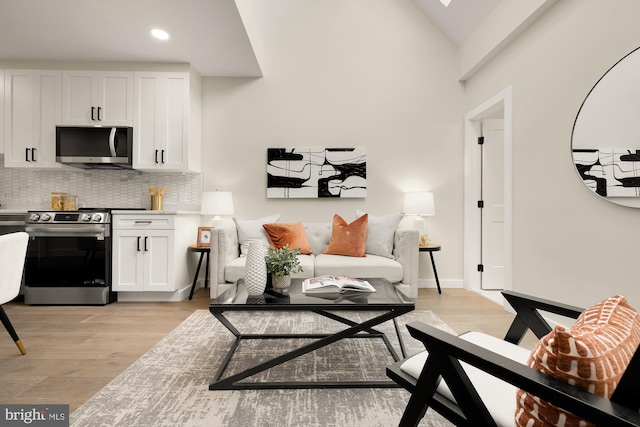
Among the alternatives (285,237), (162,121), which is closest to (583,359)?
(285,237)

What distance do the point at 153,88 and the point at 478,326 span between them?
3906 millimetres

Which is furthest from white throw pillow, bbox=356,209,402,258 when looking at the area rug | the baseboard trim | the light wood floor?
the area rug

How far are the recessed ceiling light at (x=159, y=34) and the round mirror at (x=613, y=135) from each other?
3.37 m

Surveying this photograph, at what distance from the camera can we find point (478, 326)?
278cm

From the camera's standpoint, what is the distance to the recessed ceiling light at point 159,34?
3.06 meters

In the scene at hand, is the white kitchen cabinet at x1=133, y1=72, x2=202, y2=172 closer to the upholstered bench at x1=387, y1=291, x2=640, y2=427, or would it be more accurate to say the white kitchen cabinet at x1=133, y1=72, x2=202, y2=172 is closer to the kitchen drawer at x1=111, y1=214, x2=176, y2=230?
the kitchen drawer at x1=111, y1=214, x2=176, y2=230

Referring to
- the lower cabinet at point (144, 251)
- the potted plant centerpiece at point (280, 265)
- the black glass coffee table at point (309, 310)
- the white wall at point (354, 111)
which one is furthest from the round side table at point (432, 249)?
the lower cabinet at point (144, 251)

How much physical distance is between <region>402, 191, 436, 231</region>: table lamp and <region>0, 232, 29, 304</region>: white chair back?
11.0 feet

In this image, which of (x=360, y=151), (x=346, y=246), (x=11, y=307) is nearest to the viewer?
(x=11, y=307)

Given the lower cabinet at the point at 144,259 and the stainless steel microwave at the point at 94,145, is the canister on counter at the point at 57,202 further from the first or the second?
the lower cabinet at the point at 144,259

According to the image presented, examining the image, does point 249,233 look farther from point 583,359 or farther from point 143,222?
point 583,359

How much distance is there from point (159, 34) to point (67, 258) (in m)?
2.30

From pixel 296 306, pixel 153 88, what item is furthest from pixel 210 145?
pixel 296 306

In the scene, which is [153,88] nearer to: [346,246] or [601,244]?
[346,246]
